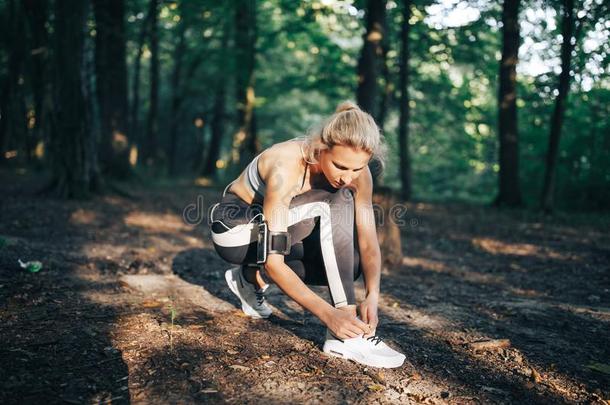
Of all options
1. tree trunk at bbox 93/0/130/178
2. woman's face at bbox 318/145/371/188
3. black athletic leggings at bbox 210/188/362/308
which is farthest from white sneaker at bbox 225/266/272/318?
tree trunk at bbox 93/0/130/178

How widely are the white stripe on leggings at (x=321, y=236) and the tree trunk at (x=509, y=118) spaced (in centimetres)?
1059

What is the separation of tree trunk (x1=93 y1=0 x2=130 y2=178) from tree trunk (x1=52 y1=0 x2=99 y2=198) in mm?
3026

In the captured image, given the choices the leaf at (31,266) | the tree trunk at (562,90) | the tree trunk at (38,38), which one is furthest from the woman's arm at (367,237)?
the tree trunk at (38,38)

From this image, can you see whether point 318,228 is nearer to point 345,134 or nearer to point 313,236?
point 313,236

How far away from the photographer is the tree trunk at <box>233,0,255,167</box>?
15.6 metres

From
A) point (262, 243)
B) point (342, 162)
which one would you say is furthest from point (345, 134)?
point (262, 243)

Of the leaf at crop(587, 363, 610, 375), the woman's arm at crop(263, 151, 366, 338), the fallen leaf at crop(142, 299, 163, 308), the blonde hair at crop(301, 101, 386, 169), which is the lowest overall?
the leaf at crop(587, 363, 610, 375)

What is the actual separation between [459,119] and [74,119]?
14189mm

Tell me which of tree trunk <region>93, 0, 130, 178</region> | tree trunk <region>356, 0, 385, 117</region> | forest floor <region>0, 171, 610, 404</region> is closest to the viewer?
forest floor <region>0, 171, 610, 404</region>

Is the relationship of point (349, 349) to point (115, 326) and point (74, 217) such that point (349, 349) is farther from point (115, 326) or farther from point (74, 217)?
point (74, 217)

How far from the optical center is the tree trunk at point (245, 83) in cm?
1564

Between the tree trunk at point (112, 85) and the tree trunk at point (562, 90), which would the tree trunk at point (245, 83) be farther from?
the tree trunk at point (562, 90)

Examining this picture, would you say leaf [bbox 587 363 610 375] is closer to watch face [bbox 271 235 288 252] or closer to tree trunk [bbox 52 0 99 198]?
watch face [bbox 271 235 288 252]

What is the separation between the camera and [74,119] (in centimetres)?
741
